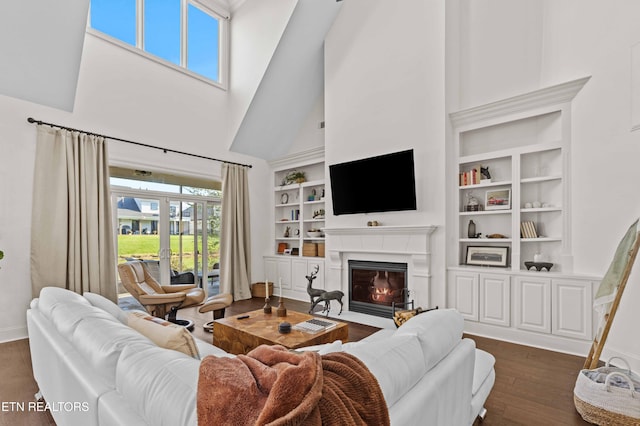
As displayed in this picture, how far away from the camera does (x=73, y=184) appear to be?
159 inches

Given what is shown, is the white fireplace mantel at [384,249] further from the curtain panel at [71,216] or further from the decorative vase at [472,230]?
the curtain panel at [71,216]

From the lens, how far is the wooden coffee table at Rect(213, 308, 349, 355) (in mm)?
2658

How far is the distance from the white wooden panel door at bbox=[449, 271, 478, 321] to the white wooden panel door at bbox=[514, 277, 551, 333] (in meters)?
0.43

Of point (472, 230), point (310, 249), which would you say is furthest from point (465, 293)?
point (310, 249)

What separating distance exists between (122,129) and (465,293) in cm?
516

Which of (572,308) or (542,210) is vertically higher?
(542,210)

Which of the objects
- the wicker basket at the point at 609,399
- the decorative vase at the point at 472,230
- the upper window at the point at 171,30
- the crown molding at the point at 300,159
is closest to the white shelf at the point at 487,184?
the decorative vase at the point at 472,230

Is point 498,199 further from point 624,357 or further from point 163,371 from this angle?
point 163,371

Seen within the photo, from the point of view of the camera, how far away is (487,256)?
405 cm

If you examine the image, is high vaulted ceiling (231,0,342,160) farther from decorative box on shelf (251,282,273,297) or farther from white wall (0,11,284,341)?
decorative box on shelf (251,282,273,297)

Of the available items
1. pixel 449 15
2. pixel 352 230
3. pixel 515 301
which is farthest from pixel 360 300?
pixel 449 15

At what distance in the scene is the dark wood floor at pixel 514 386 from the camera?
2.17m

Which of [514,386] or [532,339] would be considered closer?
[514,386]

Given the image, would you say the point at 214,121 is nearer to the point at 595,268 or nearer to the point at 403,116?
the point at 403,116
